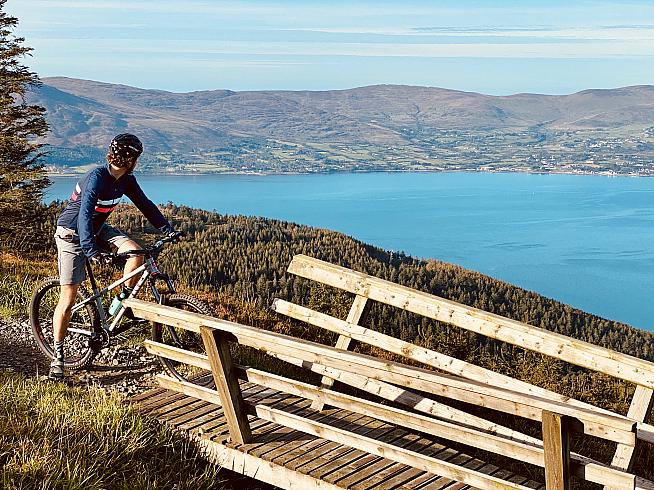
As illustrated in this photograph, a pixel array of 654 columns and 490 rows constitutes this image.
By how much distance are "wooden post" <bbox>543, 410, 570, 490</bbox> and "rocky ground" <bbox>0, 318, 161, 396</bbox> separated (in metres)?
4.04

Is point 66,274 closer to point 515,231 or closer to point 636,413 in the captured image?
point 636,413

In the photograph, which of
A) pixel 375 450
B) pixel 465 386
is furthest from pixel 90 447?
pixel 465 386

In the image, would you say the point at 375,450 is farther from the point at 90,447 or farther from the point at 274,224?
the point at 274,224

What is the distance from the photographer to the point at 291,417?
501 centimetres

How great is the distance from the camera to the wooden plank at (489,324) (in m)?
4.59

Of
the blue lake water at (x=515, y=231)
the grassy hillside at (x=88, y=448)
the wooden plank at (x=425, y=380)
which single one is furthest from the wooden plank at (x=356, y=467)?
the blue lake water at (x=515, y=231)

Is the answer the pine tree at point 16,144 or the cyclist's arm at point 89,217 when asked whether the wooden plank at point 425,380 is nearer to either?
the cyclist's arm at point 89,217

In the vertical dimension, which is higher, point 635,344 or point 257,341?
point 257,341

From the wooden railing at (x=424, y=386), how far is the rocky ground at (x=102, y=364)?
102 cm

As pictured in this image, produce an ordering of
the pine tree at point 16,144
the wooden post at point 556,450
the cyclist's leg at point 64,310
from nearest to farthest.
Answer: the wooden post at point 556,450
the cyclist's leg at point 64,310
the pine tree at point 16,144

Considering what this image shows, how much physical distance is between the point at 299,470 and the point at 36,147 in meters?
19.0

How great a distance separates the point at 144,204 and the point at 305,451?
2.73m

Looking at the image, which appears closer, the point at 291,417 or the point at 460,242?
the point at 291,417

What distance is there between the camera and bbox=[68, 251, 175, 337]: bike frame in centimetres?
639
